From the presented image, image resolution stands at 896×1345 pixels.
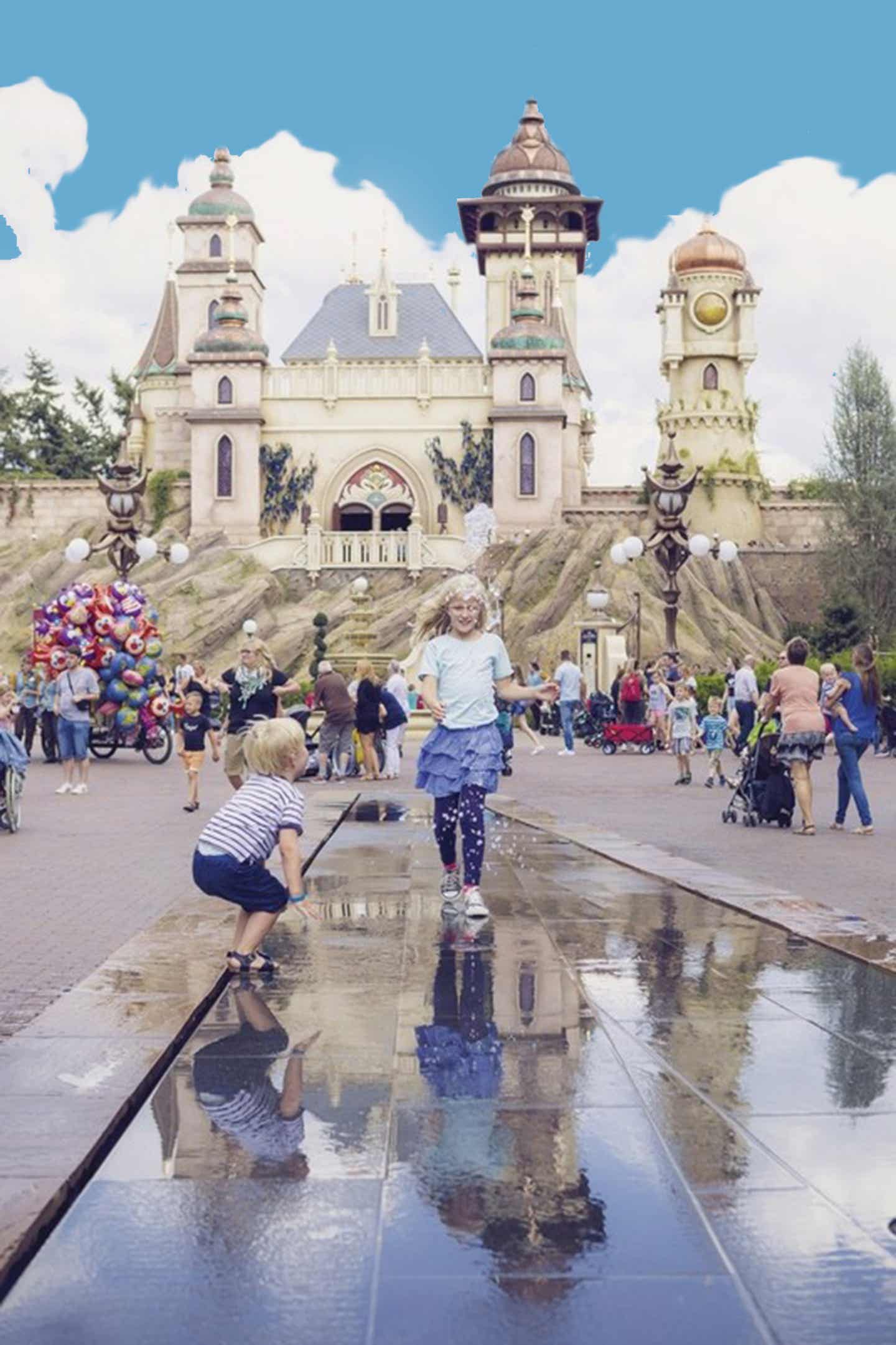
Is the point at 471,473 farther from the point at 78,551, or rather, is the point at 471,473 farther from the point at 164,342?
the point at 78,551

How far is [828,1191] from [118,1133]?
1.77m

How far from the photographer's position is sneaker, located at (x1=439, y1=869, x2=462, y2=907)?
8791 millimetres

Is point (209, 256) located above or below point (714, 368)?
above

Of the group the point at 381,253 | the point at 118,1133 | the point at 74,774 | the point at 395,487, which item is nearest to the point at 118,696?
the point at 74,774

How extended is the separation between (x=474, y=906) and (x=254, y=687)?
6.66 metres

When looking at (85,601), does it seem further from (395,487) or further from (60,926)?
(395,487)

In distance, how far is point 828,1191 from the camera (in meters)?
3.78

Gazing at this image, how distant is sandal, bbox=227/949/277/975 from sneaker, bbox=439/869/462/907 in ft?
6.75

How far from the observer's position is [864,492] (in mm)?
59344

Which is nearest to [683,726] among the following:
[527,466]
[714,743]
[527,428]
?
[714,743]

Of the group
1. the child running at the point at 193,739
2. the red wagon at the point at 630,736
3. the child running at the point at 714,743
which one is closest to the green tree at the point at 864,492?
the red wagon at the point at 630,736

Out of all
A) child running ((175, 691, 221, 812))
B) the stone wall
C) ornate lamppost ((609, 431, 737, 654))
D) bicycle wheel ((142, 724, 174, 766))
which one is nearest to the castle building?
the stone wall

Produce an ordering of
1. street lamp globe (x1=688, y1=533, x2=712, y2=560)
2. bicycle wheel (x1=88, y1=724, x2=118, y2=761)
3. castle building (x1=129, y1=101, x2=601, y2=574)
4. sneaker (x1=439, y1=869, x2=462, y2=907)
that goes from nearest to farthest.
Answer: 1. sneaker (x1=439, y1=869, x2=462, y2=907)
2. bicycle wheel (x1=88, y1=724, x2=118, y2=761)
3. street lamp globe (x1=688, y1=533, x2=712, y2=560)
4. castle building (x1=129, y1=101, x2=601, y2=574)

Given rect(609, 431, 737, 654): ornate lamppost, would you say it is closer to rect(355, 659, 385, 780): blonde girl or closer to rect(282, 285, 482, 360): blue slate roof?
rect(355, 659, 385, 780): blonde girl
